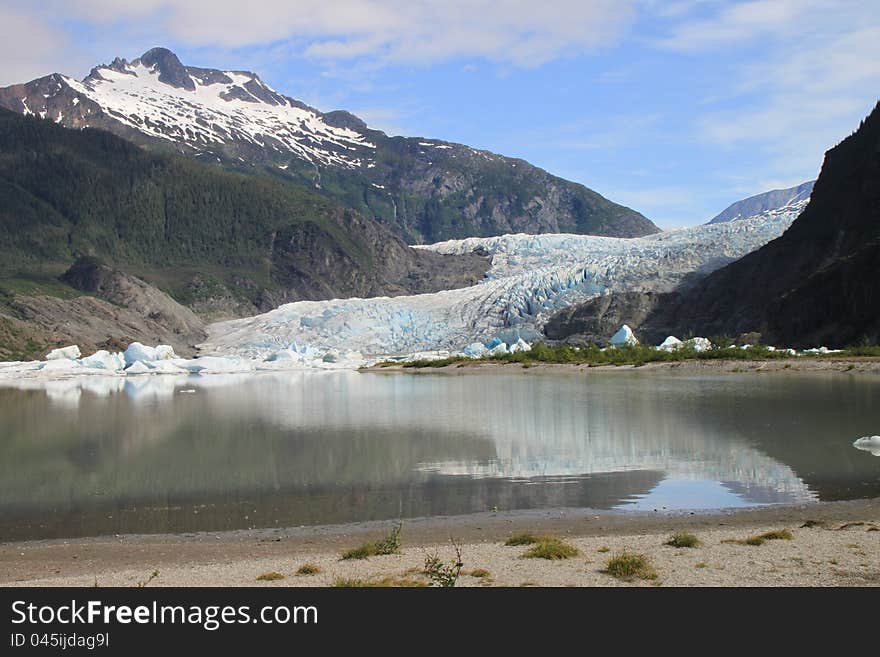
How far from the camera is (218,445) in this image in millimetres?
23047

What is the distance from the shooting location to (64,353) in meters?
66.8

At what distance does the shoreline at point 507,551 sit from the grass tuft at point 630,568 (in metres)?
0.12

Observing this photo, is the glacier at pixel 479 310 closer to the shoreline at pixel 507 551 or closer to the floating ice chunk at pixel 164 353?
the floating ice chunk at pixel 164 353

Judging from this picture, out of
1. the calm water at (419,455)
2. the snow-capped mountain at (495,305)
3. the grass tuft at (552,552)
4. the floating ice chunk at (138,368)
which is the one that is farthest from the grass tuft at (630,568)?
the snow-capped mountain at (495,305)

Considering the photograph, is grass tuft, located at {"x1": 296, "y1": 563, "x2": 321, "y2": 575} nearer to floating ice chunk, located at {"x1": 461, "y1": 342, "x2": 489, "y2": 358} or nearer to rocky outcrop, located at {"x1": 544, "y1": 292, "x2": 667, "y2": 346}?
floating ice chunk, located at {"x1": 461, "y1": 342, "x2": 489, "y2": 358}

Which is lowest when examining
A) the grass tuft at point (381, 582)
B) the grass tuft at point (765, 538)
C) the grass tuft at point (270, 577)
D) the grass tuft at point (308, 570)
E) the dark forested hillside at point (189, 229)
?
the grass tuft at point (765, 538)

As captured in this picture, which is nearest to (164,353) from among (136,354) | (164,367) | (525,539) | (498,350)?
(136,354)

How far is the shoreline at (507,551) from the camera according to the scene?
30.0 feet

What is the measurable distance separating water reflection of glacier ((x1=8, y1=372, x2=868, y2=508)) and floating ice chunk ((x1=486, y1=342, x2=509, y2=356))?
14.4 metres

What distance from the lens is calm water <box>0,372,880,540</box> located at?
15.1m

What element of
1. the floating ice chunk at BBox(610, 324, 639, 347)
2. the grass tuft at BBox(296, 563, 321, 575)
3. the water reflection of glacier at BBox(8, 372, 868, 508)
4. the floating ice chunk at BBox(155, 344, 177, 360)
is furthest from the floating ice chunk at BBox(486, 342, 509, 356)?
the grass tuft at BBox(296, 563, 321, 575)

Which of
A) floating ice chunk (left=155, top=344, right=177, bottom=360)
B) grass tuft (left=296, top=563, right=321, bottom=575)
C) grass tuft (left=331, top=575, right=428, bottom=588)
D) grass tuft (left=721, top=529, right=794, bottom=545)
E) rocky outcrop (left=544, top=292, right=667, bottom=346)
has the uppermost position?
rocky outcrop (left=544, top=292, right=667, bottom=346)

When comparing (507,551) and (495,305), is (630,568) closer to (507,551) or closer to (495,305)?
(507,551)
